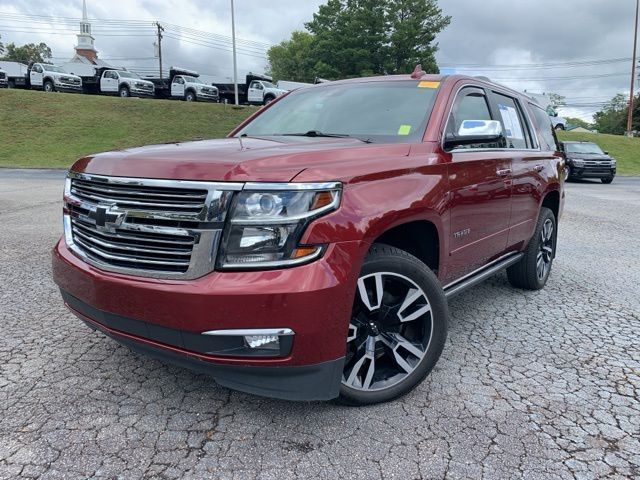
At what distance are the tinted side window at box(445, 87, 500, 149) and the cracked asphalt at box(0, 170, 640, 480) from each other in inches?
58.8

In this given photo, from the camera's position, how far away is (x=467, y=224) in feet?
11.0

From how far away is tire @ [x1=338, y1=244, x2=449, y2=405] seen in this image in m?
2.58

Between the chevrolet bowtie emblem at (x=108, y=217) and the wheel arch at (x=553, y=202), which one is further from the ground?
the chevrolet bowtie emblem at (x=108, y=217)

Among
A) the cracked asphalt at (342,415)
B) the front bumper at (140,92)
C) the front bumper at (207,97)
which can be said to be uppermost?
the front bumper at (140,92)

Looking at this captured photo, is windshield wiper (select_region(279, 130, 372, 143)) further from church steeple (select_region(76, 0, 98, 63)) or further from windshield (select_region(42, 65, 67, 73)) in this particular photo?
church steeple (select_region(76, 0, 98, 63))

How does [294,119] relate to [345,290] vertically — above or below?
above

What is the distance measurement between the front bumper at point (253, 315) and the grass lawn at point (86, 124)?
20.4m

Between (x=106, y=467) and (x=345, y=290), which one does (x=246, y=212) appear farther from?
(x=106, y=467)

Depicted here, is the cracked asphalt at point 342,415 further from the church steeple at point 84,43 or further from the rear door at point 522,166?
the church steeple at point 84,43

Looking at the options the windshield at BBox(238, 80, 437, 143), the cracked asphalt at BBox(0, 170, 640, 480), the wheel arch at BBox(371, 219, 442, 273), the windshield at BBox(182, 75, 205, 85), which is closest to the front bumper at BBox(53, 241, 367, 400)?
the cracked asphalt at BBox(0, 170, 640, 480)

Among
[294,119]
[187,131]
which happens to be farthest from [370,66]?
[294,119]

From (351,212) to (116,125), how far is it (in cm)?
2739

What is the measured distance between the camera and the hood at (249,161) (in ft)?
7.44

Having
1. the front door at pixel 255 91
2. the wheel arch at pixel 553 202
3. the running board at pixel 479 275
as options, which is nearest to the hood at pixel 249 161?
the running board at pixel 479 275
